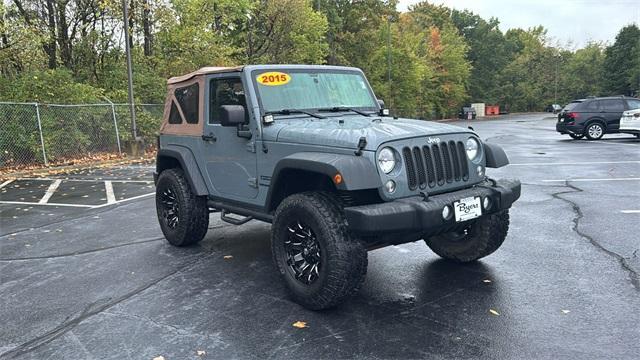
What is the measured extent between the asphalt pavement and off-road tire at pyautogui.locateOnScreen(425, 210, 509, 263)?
13cm

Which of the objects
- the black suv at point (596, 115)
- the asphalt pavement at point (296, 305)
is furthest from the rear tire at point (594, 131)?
the asphalt pavement at point (296, 305)

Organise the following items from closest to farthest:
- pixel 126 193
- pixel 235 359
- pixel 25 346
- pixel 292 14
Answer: pixel 235 359, pixel 25 346, pixel 126 193, pixel 292 14

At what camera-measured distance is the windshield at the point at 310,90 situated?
4.86 m

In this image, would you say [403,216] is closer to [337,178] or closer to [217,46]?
[337,178]

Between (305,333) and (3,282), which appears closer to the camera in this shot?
(305,333)

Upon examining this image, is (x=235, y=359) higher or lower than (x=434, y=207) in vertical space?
lower

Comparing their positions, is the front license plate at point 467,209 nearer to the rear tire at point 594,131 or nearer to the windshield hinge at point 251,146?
the windshield hinge at point 251,146

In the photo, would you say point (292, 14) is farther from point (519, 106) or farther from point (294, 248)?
point (519, 106)

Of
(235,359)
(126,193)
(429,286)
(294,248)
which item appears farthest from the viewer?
(126,193)

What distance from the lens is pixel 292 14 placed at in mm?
26969

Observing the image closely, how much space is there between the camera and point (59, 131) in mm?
15070

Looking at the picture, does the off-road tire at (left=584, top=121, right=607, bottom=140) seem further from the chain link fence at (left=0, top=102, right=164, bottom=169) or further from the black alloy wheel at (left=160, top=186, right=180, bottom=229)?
the black alloy wheel at (left=160, top=186, right=180, bottom=229)

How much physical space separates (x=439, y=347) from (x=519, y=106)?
76.3 metres

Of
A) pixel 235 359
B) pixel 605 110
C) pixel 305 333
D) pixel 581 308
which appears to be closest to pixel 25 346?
pixel 235 359
